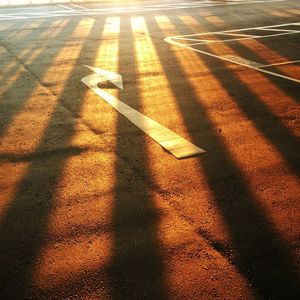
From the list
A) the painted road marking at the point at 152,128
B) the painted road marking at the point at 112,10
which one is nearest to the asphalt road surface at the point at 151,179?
the painted road marking at the point at 152,128

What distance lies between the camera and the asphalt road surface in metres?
3.29

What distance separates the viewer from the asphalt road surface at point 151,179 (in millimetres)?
3291

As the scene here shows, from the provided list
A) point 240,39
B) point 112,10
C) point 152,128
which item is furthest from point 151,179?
point 112,10

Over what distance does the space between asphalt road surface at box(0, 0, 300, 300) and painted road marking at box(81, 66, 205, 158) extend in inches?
1.3

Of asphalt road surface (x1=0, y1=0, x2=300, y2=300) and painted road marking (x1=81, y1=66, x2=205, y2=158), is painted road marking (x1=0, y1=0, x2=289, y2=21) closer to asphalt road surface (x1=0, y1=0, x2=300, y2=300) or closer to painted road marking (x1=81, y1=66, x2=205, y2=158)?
asphalt road surface (x1=0, y1=0, x2=300, y2=300)

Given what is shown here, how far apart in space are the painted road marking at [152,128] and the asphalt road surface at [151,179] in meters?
0.03

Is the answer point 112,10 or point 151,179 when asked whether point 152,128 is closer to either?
point 151,179

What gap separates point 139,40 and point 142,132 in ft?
28.2

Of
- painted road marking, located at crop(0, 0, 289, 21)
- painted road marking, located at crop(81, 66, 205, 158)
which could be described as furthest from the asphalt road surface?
painted road marking, located at crop(0, 0, 289, 21)

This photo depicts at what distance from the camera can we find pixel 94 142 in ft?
18.7

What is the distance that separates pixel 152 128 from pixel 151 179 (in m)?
1.63

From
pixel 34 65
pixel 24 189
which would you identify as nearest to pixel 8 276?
pixel 24 189

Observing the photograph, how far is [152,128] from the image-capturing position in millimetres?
6141

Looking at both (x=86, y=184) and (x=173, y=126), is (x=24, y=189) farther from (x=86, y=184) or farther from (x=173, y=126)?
(x=173, y=126)
